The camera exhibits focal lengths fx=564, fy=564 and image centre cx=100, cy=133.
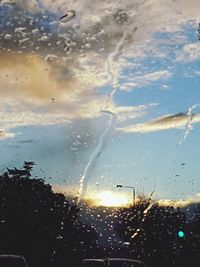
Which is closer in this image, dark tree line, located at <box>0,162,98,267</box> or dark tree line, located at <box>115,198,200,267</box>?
dark tree line, located at <box>0,162,98,267</box>

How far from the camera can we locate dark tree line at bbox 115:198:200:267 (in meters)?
79.6

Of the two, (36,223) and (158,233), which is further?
(158,233)

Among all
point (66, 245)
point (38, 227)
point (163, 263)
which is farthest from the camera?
point (66, 245)

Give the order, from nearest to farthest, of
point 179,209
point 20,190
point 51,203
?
point 20,190 < point 51,203 < point 179,209

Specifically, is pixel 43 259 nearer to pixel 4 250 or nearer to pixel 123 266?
pixel 4 250

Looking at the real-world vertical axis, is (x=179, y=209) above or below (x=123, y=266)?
above

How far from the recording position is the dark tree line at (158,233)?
7960cm

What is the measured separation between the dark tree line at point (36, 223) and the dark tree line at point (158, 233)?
30.1ft

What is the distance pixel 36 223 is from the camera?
7138 centimetres

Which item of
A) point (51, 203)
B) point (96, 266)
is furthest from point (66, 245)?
point (96, 266)

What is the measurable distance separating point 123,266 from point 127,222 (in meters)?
89.0

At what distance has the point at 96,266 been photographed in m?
19.2

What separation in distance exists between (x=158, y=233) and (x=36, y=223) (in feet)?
100

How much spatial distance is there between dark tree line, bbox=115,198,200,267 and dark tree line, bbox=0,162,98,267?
917 cm
